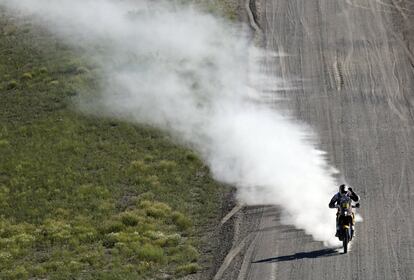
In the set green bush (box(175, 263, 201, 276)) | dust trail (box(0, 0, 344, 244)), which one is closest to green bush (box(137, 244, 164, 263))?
green bush (box(175, 263, 201, 276))

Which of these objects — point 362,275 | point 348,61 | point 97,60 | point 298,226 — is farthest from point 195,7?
point 362,275

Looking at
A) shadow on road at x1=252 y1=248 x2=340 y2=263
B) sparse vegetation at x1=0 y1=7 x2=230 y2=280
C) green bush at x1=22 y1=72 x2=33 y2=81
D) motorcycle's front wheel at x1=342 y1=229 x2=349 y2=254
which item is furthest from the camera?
green bush at x1=22 y1=72 x2=33 y2=81

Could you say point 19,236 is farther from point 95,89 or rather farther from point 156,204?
point 95,89

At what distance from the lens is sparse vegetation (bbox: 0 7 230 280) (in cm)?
2772

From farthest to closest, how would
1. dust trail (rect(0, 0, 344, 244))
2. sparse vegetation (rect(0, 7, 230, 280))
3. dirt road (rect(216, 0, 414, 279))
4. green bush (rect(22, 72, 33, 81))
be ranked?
green bush (rect(22, 72, 33, 81)) < dust trail (rect(0, 0, 344, 244)) < sparse vegetation (rect(0, 7, 230, 280)) < dirt road (rect(216, 0, 414, 279))

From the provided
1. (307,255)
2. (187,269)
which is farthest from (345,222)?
(187,269)

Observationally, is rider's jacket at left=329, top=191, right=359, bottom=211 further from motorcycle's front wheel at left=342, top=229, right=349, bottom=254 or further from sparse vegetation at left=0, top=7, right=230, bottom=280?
sparse vegetation at left=0, top=7, right=230, bottom=280

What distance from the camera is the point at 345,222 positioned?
25812 mm

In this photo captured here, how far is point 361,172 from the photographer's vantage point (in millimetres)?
32625

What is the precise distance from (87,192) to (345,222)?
12044mm

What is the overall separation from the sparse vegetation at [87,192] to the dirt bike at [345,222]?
485cm

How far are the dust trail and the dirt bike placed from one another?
3.38ft

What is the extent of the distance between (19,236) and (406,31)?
26760 millimetres

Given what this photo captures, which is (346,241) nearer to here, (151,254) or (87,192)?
(151,254)
